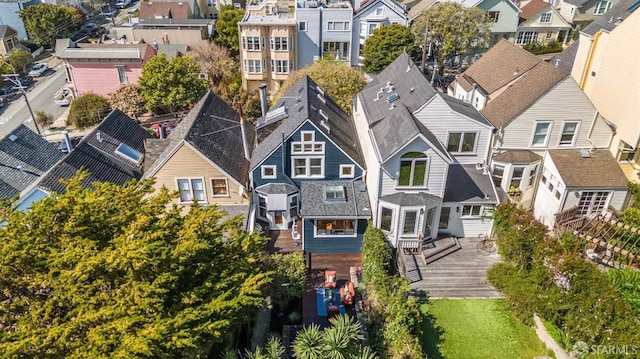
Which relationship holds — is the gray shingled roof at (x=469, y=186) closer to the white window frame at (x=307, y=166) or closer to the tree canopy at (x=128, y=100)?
the white window frame at (x=307, y=166)

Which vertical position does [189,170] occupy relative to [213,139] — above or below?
below

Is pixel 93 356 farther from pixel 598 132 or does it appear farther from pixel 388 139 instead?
pixel 598 132

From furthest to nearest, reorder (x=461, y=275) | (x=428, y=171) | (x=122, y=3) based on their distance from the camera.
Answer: (x=122, y=3), (x=461, y=275), (x=428, y=171)

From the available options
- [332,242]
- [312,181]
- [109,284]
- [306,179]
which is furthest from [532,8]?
[109,284]

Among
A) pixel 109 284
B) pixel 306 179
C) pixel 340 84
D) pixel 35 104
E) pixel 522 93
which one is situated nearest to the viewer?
pixel 109 284

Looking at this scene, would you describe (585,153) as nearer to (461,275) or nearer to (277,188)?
(461,275)

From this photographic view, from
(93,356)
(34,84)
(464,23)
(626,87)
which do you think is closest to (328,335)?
(93,356)
